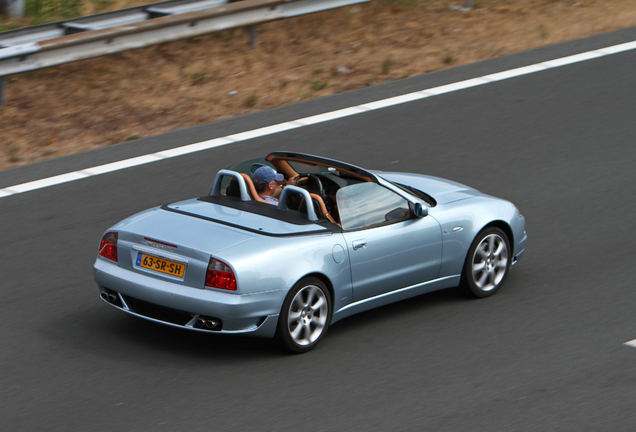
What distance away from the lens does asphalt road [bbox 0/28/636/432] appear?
5.96 meters

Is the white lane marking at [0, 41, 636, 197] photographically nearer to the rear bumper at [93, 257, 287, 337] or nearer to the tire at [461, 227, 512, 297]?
the rear bumper at [93, 257, 287, 337]

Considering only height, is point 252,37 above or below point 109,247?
above

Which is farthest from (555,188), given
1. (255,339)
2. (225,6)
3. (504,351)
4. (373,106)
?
(225,6)

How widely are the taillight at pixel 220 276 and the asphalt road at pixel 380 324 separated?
2.02ft

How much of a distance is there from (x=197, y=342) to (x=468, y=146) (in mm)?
5768

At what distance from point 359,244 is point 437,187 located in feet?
5.18

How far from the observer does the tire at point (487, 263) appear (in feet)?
26.0

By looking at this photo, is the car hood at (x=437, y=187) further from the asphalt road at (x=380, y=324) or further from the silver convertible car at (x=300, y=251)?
the asphalt road at (x=380, y=324)

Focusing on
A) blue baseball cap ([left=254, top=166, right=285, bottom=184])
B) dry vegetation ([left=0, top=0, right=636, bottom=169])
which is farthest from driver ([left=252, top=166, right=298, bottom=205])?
dry vegetation ([left=0, top=0, right=636, bottom=169])

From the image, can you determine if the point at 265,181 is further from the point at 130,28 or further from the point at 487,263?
the point at 130,28

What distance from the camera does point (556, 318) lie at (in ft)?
24.9

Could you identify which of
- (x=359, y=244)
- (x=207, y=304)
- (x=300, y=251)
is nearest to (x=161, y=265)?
(x=207, y=304)

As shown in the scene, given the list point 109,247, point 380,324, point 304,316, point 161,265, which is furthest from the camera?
point 380,324

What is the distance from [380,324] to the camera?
7.51 meters
